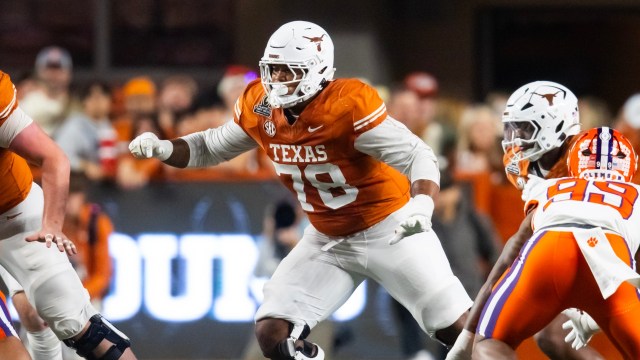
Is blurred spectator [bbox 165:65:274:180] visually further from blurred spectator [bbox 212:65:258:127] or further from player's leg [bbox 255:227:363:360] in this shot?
player's leg [bbox 255:227:363:360]

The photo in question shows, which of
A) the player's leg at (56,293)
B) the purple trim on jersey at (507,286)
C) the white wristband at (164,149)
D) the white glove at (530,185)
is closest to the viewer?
Answer: the purple trim on jersey at (507,286)

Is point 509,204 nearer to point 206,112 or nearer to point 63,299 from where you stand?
point 206,112

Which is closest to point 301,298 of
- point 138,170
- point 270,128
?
point 270,128

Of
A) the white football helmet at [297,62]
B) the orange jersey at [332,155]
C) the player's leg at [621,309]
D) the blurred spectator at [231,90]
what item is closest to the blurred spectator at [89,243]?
the blurred spectator at [231,90]

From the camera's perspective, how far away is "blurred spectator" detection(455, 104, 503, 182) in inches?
469

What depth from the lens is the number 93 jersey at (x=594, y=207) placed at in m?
6.96

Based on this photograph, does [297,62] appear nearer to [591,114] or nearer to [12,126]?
[12,126]

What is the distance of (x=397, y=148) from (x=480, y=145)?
4495mm

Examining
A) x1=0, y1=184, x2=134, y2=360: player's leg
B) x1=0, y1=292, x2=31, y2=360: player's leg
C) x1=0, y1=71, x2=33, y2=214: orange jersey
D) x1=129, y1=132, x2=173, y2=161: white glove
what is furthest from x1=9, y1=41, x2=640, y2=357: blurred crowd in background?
x1=0, y1=292, x2=31, y2=360: player's leg

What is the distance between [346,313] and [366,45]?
4.65m

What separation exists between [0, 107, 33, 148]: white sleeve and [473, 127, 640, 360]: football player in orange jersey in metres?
2.18

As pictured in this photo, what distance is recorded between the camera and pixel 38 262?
776 cm

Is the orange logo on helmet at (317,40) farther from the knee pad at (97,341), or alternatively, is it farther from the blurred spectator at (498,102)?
the blurred spectator at (498,102)

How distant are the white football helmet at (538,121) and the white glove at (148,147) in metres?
1.64
